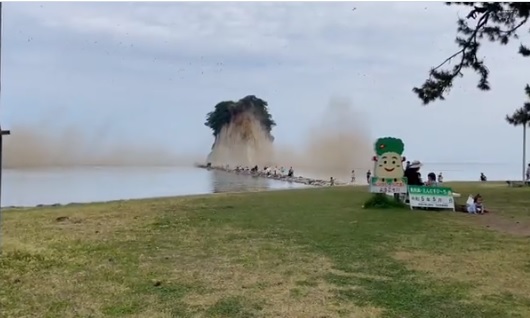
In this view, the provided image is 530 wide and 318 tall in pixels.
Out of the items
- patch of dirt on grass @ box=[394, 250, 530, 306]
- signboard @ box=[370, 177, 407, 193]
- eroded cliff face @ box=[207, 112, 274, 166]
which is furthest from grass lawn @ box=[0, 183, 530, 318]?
eroded cliff face @ box=[207, 112, 274, 166]

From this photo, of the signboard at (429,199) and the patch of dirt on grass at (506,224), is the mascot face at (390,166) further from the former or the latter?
→ the patch of dirt on grass at (506,224)

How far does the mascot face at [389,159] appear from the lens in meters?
12.8

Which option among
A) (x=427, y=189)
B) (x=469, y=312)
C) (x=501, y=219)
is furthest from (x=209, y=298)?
(x=427, y=189)

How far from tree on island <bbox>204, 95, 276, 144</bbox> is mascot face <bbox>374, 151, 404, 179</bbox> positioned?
247 ft

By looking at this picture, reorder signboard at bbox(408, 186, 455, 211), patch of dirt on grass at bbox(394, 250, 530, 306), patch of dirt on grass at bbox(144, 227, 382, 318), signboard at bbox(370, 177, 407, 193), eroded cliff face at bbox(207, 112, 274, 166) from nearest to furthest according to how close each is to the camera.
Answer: patch of dirt on grass at bbox(144, 227, 382, 318) < patch of dirt on grass at bbox(394, 250, 530, 306) < signboard at bbox(408, 186, 455, 211) < signboard at bbox(370, 177, 407, 193) < eroded cliff face at bbox(207, 112, 274, 166)

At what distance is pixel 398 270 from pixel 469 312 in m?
1.46

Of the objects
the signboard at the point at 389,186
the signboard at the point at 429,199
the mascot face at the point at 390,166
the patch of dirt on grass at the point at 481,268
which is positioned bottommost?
the patch of dirt on grass at the point at 481,268

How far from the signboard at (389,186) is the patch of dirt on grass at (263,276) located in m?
5.67

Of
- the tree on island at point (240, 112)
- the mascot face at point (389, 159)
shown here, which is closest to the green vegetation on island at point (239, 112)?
the tree on island at point (240, 112)

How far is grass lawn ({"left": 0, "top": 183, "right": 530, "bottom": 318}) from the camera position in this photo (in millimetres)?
4336

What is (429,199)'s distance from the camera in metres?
12.3

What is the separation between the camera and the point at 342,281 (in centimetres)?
517

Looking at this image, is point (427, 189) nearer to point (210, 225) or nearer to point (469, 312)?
point (210, 225)

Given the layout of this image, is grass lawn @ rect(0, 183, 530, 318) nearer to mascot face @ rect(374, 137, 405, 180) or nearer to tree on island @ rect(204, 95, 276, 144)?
mascot face @ rect(374, 137, 405, 180)
